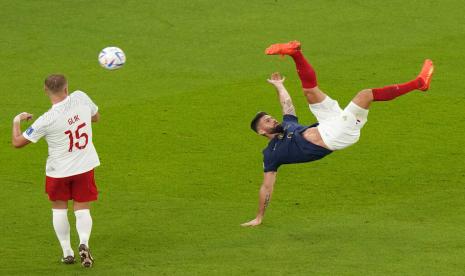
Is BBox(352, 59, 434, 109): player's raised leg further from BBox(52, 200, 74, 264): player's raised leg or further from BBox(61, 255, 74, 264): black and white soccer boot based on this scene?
BBox(61, 255, 74, 264): black and white soccer boot

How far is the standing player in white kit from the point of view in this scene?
505 inches

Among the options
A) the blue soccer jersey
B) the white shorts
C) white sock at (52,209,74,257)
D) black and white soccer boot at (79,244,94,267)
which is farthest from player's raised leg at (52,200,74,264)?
the white shorts

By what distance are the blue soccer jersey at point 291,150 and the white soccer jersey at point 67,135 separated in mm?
2590

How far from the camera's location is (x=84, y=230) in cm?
1317

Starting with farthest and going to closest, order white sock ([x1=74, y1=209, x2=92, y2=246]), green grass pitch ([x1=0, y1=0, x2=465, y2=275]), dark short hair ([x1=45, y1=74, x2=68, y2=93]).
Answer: green grass pitch ([x1=0, y1=0, x2=465, y2=275]), white sock ([x1=74, y1=209, x2=92, y2=246]), dark short hair ([x1=45, y1=74, x2=68, y2=93])

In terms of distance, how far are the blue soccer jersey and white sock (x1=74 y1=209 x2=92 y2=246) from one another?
8.64ft

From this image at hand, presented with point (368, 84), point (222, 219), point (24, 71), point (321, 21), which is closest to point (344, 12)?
point (321, 21)

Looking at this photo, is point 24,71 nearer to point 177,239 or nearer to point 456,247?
point 177,239

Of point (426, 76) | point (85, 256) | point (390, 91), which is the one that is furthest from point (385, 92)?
point (85, 256)

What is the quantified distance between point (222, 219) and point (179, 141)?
146 inches

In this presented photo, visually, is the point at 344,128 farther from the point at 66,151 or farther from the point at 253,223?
the point at 66,151

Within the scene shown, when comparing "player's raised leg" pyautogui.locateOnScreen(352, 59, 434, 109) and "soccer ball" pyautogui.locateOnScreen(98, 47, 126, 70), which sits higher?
"soccer ball" pyautogui.locateOnScreen(98, 47, 126, 70)

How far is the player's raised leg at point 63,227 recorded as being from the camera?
43.4 ft

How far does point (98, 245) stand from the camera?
14.2 m
